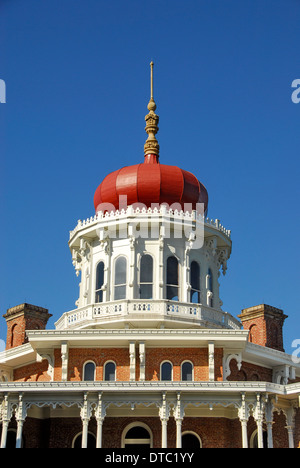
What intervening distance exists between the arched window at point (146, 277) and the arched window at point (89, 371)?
5.40m

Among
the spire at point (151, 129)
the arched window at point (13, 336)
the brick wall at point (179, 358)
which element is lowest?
the brick wall at point (179, 358)

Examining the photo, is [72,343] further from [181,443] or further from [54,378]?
[181,443]

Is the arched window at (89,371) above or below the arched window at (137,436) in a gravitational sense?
above

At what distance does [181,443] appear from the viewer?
111 feet

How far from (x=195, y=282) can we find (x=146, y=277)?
113 inches

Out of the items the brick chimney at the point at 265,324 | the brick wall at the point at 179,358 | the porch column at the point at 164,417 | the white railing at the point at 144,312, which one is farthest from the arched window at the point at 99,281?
the brick chimney at the point at 265,324

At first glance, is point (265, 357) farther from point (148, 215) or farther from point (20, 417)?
point (20, 417)

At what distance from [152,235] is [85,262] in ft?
14.8

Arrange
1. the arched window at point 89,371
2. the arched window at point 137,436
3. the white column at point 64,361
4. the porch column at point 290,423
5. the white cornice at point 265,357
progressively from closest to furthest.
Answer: the arched window at point 137,436, the white column at point 64,361, the arched window at point 89,371, the porch column at point 290,423, the white cornice at point 265,357

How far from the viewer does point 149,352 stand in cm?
3619

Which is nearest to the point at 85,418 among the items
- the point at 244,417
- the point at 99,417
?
the point at 99,417

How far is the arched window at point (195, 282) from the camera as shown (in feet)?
136

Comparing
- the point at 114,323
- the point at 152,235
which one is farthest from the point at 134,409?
the point at 152,235

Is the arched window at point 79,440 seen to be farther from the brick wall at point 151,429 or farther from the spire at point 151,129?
the spire at point 151,129
